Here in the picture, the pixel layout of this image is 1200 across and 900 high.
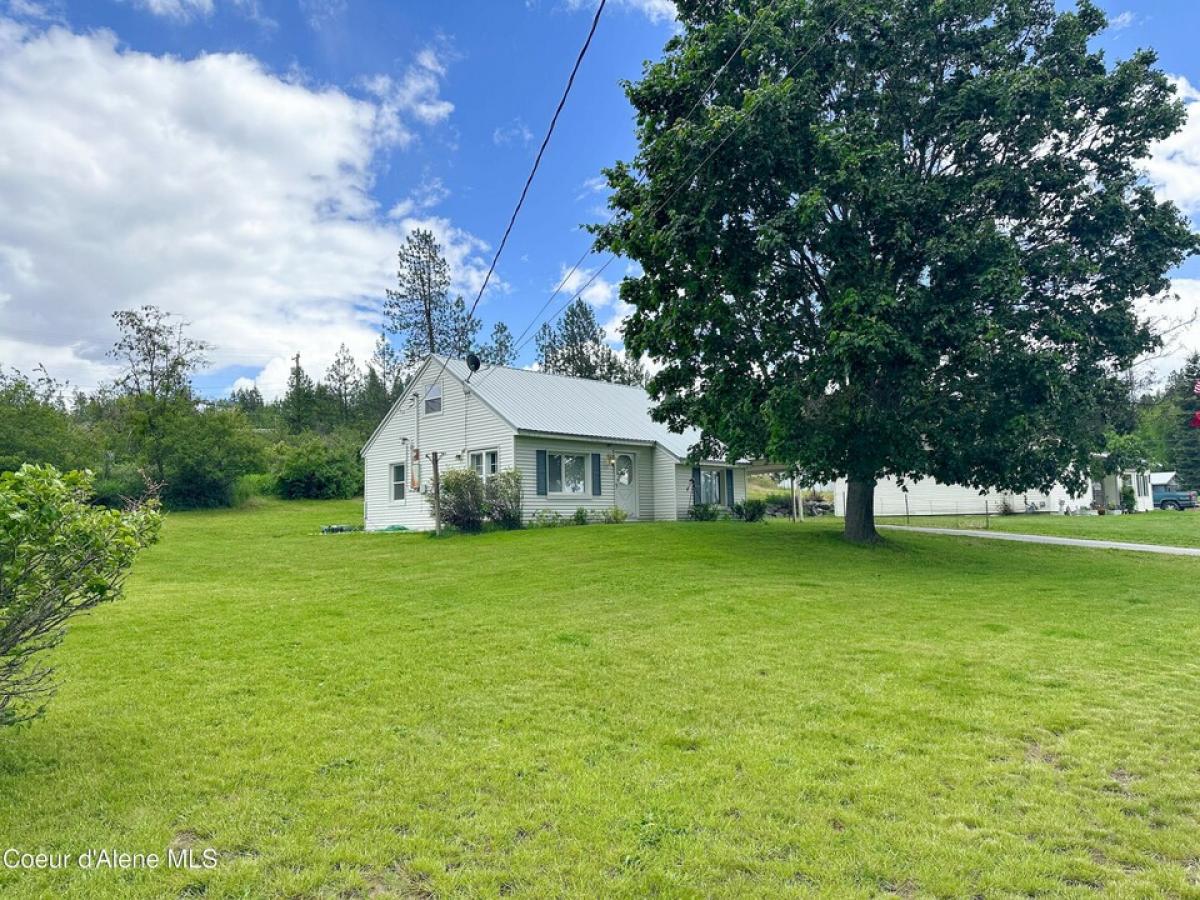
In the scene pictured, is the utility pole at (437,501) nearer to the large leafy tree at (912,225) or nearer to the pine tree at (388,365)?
the large leafy tree at (912,225)

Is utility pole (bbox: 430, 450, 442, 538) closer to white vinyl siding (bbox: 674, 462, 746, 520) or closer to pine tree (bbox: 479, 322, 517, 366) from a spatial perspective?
white vinyl siding (bbox: 674, 462, 746, 520)

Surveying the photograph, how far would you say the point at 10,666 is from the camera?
3.73 m

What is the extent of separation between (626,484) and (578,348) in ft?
97.8

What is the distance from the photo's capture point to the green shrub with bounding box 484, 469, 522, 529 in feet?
62.4

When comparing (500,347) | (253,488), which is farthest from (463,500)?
(500,347)

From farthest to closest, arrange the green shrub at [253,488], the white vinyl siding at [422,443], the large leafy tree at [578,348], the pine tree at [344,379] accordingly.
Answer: the pine tree at [344,379], the large leafy tree at [578,348], the green shrub at [253,488], the white vinyl siding at [422,443]

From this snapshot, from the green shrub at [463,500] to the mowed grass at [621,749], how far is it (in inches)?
395

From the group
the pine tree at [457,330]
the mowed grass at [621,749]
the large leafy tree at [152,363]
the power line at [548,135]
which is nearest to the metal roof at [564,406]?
the power line at [548,135]

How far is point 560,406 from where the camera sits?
2259cm

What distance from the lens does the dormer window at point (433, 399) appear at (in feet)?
72.7

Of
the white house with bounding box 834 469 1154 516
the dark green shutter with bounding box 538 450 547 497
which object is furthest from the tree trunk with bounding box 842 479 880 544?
the white house with bounding box 834 469 1154 516

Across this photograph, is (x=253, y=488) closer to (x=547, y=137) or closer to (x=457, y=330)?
(x=457, y=330)

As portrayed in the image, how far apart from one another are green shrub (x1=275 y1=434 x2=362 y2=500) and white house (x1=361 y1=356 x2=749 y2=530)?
10437 millimetres

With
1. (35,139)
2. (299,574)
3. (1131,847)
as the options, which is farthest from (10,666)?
(35,139)
